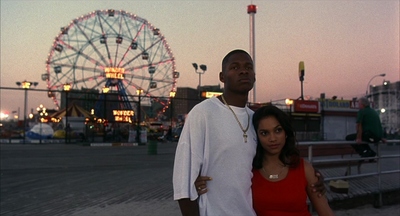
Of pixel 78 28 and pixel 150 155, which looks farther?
pixel 78 28

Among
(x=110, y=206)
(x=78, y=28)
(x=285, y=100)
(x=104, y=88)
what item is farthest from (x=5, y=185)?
(x=285, y=100)

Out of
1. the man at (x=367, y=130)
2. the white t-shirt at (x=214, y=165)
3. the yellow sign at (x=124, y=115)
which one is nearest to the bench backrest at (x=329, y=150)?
the man at (x=367, y=130)

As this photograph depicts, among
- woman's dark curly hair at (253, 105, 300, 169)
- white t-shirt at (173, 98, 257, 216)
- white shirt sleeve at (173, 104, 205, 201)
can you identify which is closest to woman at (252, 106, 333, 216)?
woman's dark curly hair at (253, 105, 300, 169)

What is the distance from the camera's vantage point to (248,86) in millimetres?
2375

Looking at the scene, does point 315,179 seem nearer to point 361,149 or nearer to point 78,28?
point 361,149

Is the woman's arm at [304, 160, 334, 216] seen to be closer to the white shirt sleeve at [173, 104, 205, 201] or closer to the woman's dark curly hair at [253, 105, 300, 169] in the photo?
the woman's dark curly hair at [253, 105, 300, 169]

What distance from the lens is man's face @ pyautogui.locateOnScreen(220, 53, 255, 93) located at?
2.36 m

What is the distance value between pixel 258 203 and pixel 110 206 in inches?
186

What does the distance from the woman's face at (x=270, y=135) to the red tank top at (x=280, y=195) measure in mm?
150

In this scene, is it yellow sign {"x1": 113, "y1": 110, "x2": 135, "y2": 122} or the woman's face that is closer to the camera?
the woman's face

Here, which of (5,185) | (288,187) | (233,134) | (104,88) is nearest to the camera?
(233,134)

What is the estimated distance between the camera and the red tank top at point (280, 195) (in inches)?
90.8

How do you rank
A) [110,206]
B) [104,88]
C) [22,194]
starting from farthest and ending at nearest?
[104,88] → [22,194] → [110,206]

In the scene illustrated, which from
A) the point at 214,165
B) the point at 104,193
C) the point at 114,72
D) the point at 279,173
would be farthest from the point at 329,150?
the point at 114,72
